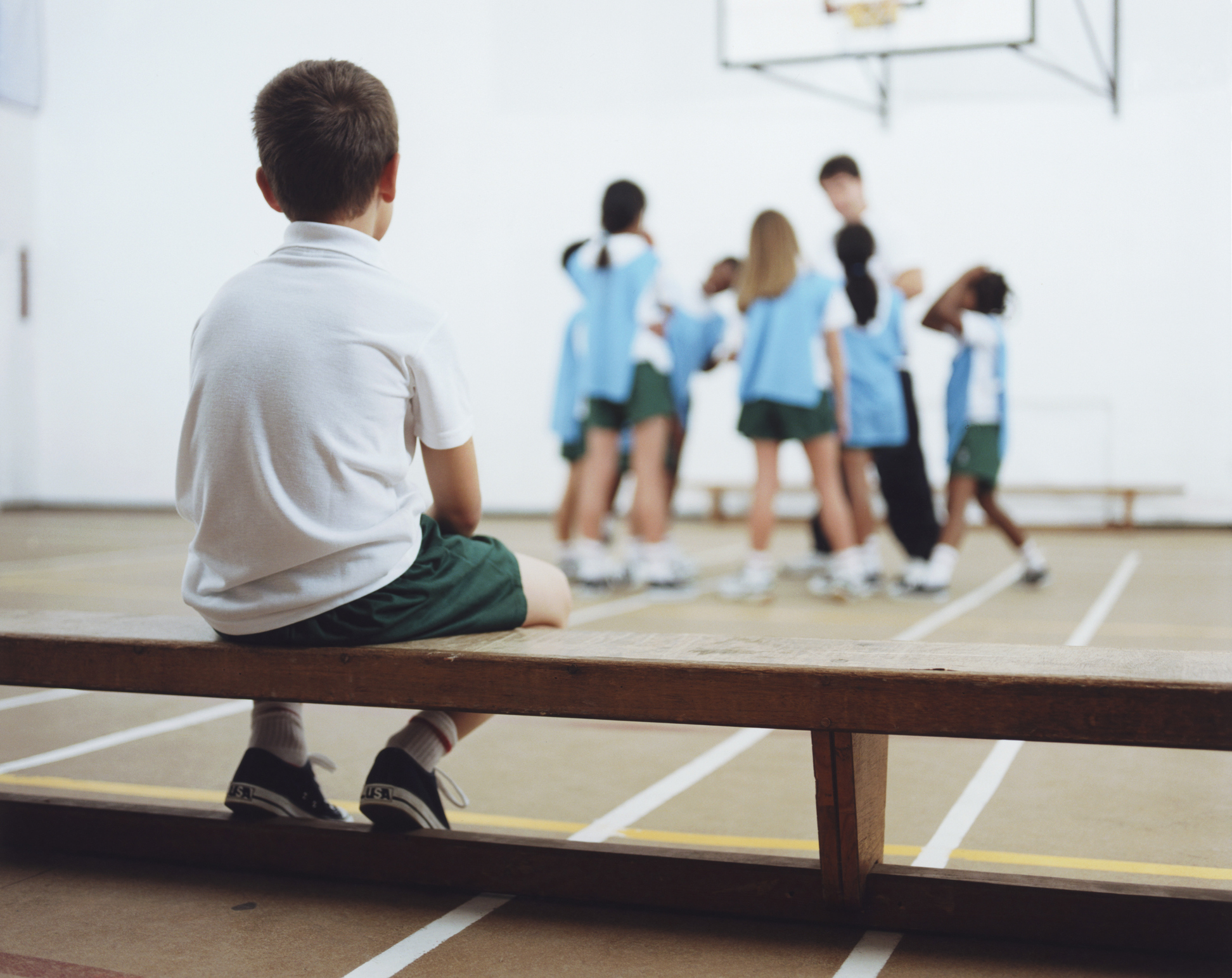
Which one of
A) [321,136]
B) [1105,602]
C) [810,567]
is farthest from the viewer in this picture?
[810,567]

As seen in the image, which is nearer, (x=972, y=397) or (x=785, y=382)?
(x=785, y=382)

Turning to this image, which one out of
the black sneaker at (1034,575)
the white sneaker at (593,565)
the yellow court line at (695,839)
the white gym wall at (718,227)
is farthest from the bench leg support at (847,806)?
the white gym wall at (718,227)

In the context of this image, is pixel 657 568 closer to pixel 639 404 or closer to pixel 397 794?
pixel 639 404

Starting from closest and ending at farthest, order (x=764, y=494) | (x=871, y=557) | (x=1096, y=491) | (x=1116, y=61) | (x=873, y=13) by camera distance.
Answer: (x=764, y=494)
(x=871, y=557)
(x=873, y=13)
(x=1116, y=61)
(x=1096, y=491)

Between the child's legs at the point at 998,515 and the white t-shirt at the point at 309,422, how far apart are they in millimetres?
4157

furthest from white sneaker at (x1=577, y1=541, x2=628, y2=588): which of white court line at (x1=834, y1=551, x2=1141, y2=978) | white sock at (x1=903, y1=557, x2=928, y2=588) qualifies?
white court line at (x1=834, y1=551, x2=1141, y2=978)

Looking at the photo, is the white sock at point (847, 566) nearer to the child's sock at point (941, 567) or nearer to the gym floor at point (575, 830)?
the child's sock at point (941, 567)

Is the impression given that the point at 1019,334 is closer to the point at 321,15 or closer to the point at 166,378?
the point at 166,378

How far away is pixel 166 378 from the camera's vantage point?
8102 millimetres

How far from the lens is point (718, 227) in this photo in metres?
9.93

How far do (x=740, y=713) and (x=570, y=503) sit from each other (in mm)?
4186

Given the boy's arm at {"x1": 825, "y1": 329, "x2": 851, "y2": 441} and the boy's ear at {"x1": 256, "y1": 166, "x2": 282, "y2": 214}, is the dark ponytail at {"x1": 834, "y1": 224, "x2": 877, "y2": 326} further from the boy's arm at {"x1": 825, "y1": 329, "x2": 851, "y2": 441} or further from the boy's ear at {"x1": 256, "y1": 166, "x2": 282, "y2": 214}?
the boy's ear at {"x1": 256, "y1": 166, "x2": 282, "y2": 214}

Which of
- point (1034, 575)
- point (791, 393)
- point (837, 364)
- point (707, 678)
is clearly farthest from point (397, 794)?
point (1034, 575)

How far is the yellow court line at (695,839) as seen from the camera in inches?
74.1
